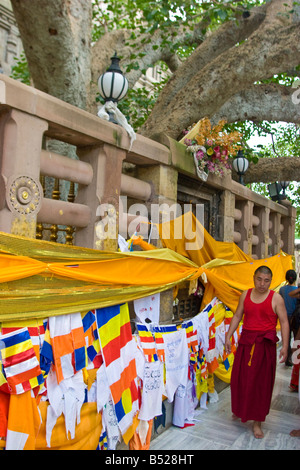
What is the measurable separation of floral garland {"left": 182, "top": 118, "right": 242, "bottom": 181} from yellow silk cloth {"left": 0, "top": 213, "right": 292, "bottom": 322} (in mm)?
923

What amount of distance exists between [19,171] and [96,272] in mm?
1004

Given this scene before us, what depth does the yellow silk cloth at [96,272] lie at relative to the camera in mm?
2873

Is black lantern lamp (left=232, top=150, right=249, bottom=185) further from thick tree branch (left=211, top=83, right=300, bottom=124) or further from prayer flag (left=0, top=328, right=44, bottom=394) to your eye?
prayer flag (left=0, top=328, right=44, bottom=394)

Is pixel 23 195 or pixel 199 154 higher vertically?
pixel 199 154

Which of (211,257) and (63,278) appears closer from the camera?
(63,278)

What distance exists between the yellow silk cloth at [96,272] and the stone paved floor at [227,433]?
1422 mm

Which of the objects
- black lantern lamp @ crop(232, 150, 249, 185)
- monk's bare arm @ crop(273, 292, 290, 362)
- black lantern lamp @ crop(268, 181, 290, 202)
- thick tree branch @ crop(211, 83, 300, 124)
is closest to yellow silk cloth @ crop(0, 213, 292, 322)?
monk's bare arm @ crop(273, 292, 290, 362)

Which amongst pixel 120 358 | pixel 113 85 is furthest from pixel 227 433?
pixel 113 85

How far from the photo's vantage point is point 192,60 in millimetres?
8109

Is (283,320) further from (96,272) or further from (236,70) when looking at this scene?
(236,70)

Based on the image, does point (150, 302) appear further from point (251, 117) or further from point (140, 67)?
point (140, 67)
